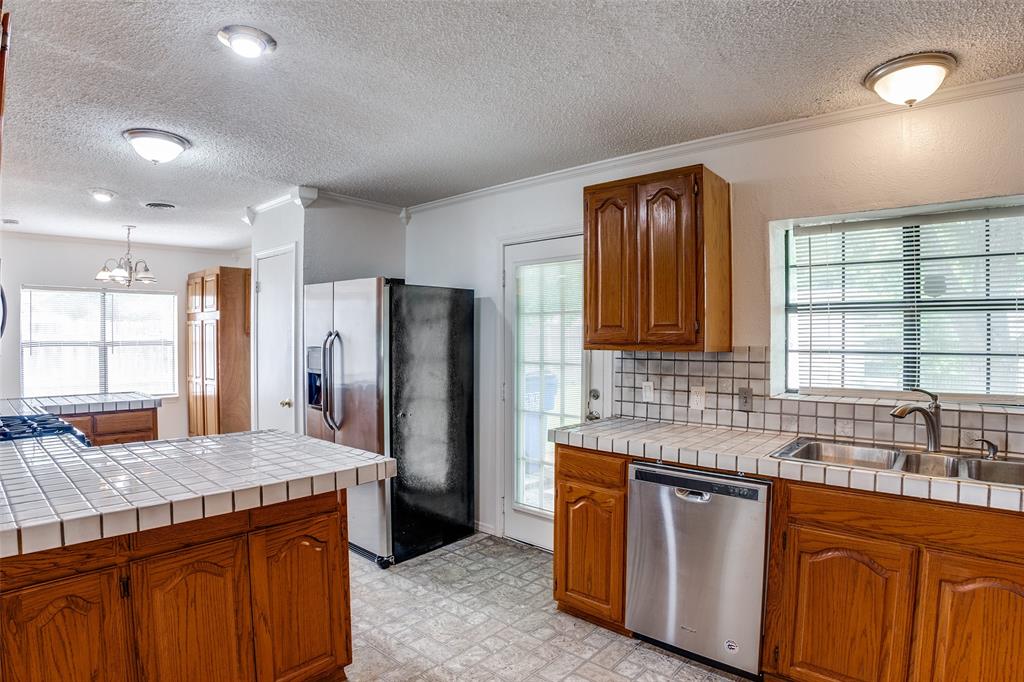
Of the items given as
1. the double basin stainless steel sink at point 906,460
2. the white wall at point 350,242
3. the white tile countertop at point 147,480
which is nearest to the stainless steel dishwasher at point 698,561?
the double basin stainless steel sink at point 906,460

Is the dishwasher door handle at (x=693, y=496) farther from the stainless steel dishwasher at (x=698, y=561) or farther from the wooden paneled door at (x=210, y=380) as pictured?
the wooden paneled door at (x=210, y=380)

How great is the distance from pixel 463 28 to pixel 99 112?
6.02 ft

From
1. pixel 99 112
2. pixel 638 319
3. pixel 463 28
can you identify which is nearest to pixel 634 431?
pixel 638 319

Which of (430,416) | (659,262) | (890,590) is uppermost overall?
(659,262)

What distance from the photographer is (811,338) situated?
280 centimetres

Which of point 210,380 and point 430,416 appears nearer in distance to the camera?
point 430,416

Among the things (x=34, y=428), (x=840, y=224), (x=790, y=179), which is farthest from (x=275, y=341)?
(x=840, y=224)

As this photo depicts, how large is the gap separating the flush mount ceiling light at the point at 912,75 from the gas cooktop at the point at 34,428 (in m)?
3.57

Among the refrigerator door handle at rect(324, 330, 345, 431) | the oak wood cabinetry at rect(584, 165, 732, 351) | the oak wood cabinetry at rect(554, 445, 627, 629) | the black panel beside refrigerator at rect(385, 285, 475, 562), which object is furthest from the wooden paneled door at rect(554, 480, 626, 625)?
the refrigerator door handle at rect(324, 330, 345, 431)

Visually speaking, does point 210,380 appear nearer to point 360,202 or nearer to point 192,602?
point 360,202

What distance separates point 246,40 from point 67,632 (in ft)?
6.07

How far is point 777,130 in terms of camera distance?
270 centimetres

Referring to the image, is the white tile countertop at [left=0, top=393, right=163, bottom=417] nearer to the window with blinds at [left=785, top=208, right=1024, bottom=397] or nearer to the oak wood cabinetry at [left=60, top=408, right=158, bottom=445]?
the oak wood cabinetry at [left=60, top=408, right=158, bottom=445]

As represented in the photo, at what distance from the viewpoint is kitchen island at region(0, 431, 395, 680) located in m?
1.45
